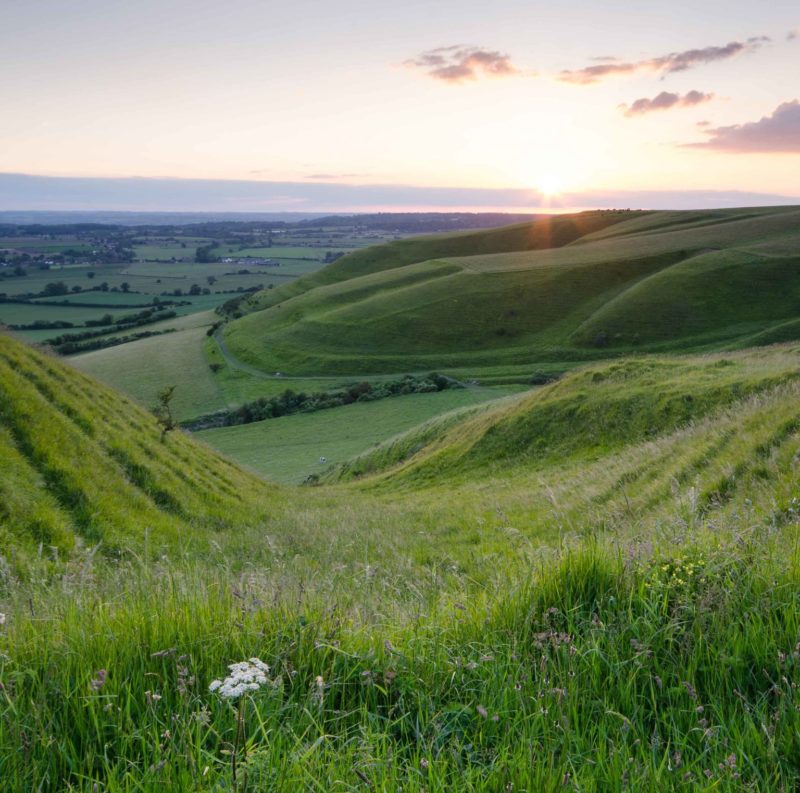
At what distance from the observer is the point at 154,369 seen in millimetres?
110812

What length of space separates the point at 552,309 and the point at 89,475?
10372 cm

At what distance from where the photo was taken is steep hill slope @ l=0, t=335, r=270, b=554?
1219 centimetres

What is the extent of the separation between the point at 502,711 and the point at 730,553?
8.31 ft

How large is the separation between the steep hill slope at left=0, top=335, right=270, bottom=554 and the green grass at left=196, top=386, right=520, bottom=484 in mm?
29455

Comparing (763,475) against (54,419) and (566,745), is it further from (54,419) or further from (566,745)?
(54,419)

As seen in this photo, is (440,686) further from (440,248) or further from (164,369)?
(440,248)

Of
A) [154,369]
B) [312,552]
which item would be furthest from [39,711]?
[154,369]

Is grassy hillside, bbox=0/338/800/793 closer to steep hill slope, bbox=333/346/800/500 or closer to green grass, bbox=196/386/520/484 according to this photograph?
steep hill slope, bbox=333/346/800/500

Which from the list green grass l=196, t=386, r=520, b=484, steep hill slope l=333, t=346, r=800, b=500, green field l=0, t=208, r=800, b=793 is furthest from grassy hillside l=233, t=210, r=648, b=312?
green field l=0, t=208, r=800, b=793

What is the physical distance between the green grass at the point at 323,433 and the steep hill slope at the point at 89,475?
29.5 metres

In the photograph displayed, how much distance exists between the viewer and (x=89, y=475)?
15.3 metres

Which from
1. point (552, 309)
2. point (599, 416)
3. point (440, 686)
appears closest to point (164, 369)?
point (552, 309)

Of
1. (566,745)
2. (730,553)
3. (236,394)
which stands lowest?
(236,394)

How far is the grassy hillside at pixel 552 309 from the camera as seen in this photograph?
317 feet
